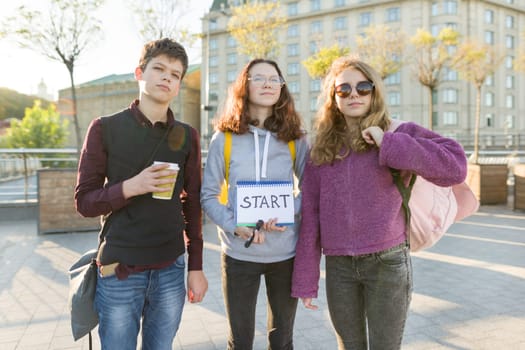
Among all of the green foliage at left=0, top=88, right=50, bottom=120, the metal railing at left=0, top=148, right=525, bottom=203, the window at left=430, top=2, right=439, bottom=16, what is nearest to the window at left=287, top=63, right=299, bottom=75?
the window at left=430, top=2, right=439, bottom=16

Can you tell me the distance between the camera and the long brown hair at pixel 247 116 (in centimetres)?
238

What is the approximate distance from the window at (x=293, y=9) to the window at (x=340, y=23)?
5.73 m

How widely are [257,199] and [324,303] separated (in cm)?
260

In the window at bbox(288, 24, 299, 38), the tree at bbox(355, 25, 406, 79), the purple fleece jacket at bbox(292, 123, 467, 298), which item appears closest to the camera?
the purple fleece jacket at bbox(292, 123, 467, 298)

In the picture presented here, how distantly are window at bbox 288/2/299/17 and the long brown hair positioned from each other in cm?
5603

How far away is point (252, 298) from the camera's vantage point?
2.33 metres

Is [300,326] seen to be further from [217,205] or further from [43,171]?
[43,171]

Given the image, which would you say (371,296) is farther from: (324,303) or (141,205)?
(324,303)

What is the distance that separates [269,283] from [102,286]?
2.90ft

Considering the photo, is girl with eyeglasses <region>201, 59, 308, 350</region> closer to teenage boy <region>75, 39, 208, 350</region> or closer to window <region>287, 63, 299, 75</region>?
teenage boy <region>75, 39, 208, 350</region>

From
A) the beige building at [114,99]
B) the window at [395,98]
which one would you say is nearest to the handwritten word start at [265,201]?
the window at [395,98]

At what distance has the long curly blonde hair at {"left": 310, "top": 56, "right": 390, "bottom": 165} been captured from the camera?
212 cm

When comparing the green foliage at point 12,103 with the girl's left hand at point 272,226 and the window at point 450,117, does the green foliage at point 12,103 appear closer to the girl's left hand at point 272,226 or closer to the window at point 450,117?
the window at point 450,117

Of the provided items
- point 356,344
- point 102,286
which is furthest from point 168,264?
point 356,344
